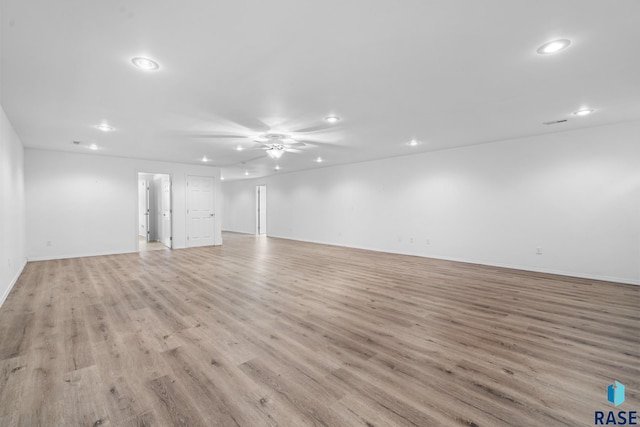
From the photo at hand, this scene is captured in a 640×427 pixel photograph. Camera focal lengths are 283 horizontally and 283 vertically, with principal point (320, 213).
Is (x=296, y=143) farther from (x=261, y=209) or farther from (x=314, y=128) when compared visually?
(x=261, y=209)

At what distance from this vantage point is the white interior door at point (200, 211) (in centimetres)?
875

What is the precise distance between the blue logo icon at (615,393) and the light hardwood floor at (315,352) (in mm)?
40

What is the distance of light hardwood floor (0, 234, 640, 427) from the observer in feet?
5.79

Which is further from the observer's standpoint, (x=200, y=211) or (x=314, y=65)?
(x=200, y=211)

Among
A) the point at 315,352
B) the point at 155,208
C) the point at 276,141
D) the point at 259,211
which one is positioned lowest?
the point at 315,352

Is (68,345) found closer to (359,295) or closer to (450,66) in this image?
(359,295)

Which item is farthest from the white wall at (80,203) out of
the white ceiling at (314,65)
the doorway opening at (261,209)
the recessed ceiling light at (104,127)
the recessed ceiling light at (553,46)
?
the recessed ceiling light at (553,46)

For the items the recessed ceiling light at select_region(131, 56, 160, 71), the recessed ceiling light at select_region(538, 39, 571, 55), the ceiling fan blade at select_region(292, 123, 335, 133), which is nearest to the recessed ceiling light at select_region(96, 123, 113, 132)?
the recessed ceiling light at select_region(131, 56, 160, 71)

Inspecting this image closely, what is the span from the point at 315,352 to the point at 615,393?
2092 mm

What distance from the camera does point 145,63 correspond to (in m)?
2.52

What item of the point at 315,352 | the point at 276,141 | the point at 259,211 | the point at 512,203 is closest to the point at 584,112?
the point at 512,203

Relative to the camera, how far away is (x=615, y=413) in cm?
175

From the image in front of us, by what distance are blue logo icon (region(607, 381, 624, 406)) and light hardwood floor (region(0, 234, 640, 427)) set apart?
0.13ft

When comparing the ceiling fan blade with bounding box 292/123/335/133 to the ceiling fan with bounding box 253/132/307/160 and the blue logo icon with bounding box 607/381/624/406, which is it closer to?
the ceiling fan with bounding box 253/132/307/160
